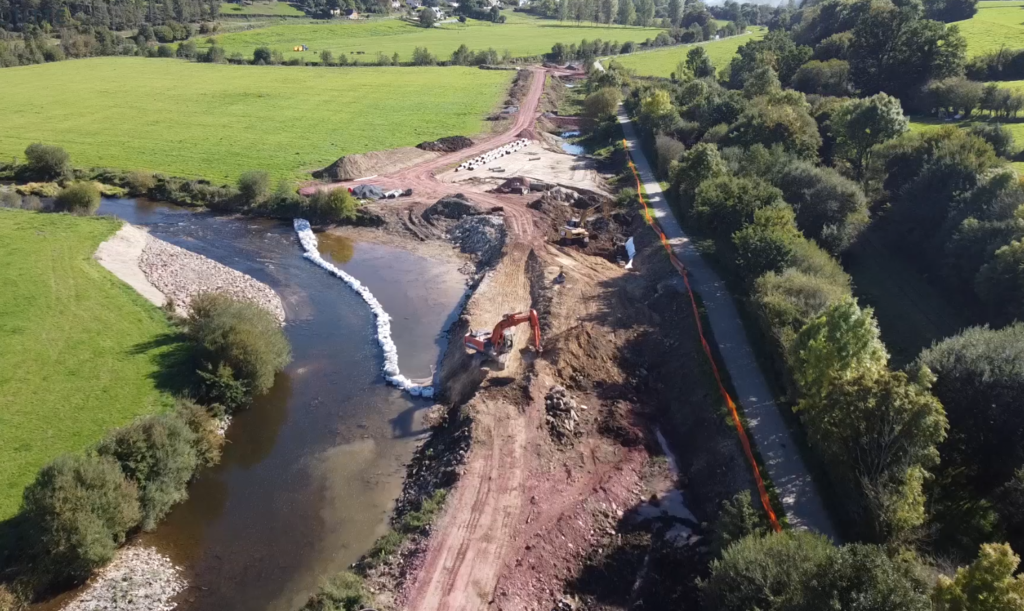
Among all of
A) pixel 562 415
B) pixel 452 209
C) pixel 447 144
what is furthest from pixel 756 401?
pixel 447 144

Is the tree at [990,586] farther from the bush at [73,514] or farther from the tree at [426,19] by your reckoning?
the tree at [426,19]

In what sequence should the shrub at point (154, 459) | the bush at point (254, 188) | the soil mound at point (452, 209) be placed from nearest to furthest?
the shrub at point (154, 459) → the soil mound at point (452, 209) → the bush at point (254, 188)

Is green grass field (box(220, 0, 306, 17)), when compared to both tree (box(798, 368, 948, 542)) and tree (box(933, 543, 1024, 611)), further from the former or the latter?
tree (box(933, 543, 1024, 611))

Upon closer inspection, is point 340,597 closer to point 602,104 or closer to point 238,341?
point 238,341

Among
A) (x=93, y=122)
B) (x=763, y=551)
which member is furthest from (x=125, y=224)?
(x=763, y=551)

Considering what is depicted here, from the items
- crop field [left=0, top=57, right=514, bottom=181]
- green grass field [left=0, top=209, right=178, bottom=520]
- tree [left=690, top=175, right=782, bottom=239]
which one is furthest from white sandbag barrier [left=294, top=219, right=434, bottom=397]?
tree [left=690, top=175, right=782, bottom=239]

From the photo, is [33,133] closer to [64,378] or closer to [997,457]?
[64,378]

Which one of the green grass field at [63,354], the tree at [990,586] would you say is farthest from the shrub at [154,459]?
the tree at [990,586]
